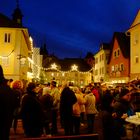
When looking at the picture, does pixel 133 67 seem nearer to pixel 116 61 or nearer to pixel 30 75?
pixel 116 61

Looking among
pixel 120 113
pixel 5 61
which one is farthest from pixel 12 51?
pixel 120 113

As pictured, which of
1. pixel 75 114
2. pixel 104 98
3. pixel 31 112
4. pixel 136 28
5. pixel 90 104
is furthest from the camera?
pixel 136 28

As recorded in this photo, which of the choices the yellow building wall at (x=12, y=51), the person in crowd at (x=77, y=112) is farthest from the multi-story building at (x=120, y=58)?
the person in crowd at (x=77, y=112)

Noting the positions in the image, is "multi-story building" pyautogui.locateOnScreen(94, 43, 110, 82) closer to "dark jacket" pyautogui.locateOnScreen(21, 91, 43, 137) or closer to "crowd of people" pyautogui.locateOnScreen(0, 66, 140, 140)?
"crowd of people" pyautogui.locateOnScreen(0, 66, 140, 140)

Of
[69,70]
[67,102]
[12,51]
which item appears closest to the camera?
[67,102]

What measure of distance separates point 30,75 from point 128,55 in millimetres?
14857

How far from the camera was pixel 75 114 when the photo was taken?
1409 cm

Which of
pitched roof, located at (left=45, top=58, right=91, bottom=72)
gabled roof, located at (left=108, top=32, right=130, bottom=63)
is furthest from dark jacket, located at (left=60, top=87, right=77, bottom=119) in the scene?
pitched roof, located at (left=45, top=58, right=91, bottom=72)

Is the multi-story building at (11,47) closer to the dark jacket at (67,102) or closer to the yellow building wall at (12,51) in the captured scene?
the yellow building wall at (12,51)

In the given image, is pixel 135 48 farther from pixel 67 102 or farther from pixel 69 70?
pixel 69 70

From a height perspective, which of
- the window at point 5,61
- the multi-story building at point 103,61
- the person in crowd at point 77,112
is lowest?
the person in crowd at point 77,112

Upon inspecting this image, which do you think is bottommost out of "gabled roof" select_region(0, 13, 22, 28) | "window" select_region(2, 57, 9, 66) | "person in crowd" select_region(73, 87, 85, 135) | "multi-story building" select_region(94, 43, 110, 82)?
"person in crowd" select_region(73, 87, 85, 135)

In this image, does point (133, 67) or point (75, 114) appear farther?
point (133, 67)

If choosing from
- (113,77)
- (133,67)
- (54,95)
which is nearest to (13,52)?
(133,67)
